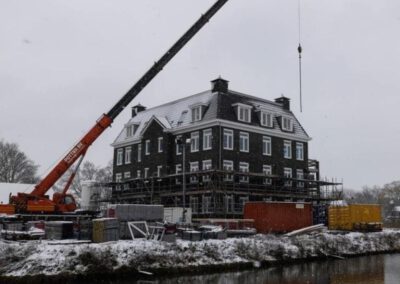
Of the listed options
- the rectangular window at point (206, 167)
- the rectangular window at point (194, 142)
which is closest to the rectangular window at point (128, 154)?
the rectangular window at point (194, 142)

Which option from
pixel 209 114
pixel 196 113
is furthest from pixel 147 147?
pixel 209 114

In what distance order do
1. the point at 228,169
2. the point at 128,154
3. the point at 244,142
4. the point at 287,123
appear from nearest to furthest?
1. the point at 228,169
2. the point at 244,142
3. the point at 287,123
4. the point at 128,154

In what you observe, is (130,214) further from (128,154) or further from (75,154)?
(128,154)

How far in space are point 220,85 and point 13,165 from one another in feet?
142

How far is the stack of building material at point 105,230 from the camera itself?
2517 centimetres

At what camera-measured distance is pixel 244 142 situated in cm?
4694

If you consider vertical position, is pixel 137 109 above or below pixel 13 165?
above

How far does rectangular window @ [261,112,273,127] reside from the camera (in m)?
49.0

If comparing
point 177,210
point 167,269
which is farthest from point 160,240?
point 177,210

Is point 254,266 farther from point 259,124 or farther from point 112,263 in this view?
point 259,124

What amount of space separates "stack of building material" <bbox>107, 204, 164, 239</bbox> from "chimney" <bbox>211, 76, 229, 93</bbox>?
21.9m

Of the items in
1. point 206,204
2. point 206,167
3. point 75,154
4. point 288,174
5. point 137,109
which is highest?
point 137,109

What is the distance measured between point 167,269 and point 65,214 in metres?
10.2

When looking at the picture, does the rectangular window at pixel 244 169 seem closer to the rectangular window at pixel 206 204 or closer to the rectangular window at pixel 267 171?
the rectangular window at pixel 267 171
